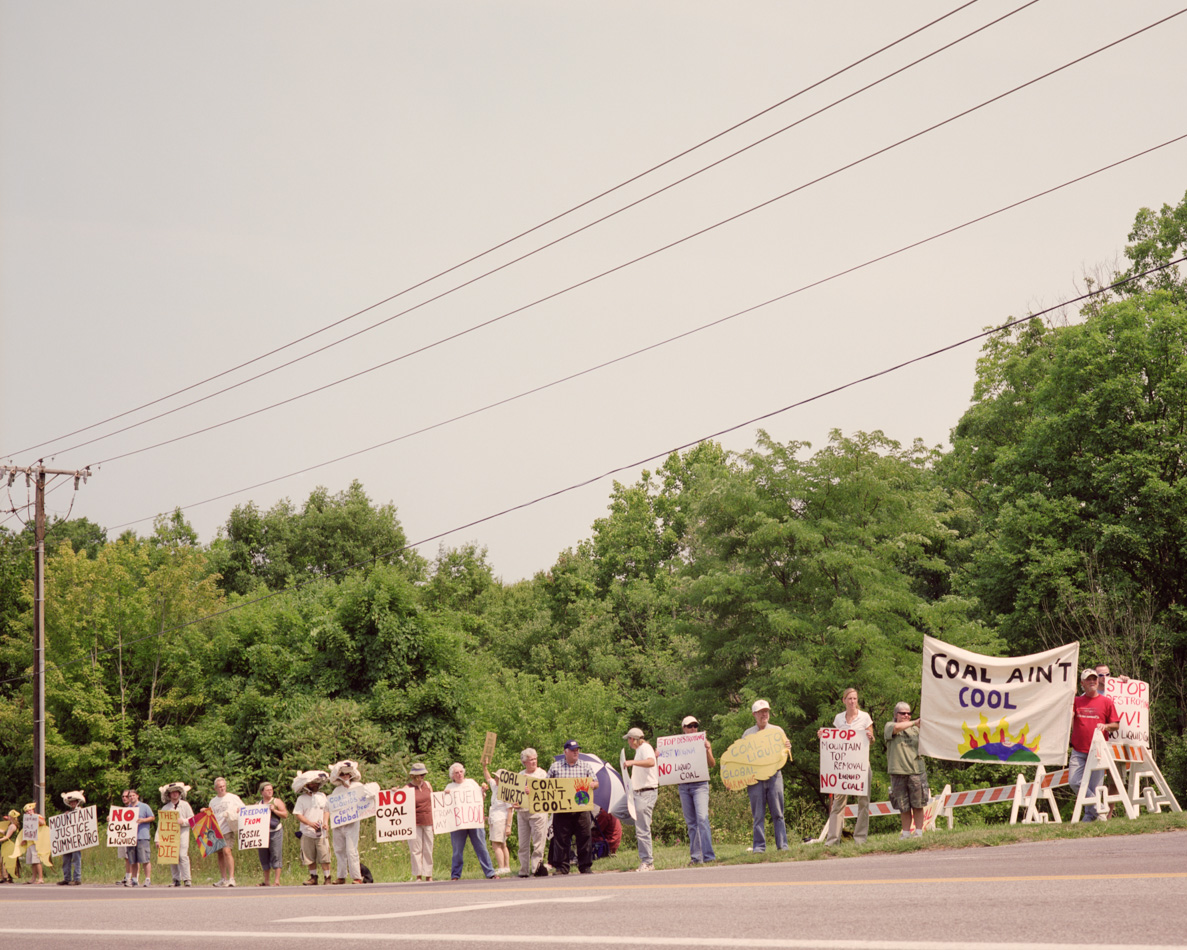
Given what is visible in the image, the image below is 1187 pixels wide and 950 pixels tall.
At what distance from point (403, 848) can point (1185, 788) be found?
21.1 metres

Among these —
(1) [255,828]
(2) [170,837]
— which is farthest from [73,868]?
(1) [255,828]

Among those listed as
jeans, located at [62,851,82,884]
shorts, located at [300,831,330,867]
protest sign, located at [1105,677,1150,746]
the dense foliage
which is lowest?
jeans, located at [62,851,82,884]

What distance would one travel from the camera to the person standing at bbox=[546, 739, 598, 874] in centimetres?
1694

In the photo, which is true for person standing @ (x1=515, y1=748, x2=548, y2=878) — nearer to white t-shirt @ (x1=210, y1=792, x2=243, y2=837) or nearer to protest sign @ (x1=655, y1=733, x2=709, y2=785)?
protest sign @ (x1=655, y1=733, x2=709, y2=785)

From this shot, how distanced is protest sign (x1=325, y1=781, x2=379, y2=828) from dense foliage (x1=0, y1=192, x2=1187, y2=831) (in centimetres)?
1323

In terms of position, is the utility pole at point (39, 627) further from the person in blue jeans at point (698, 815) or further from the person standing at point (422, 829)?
the person in blue jeans at point (698, 815)

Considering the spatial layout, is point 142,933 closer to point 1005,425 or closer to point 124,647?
point 1005,425

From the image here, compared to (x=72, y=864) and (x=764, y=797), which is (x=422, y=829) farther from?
(x=72, y=864)

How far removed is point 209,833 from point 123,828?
2.77 meters

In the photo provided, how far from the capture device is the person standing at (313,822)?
844 inches

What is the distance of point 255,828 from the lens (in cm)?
2238

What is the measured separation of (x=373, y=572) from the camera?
4678 cm

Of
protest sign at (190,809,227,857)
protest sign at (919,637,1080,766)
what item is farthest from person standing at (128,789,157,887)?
protest sign at (919,637,1080,766)

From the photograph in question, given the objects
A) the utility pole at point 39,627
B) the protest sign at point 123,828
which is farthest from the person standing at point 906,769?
the utility pole at point 39,627
